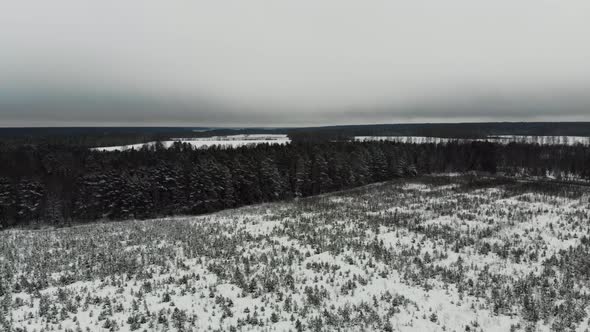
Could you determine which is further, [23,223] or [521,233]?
[23,223]

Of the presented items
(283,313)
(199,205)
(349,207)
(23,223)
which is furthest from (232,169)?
(283,313)

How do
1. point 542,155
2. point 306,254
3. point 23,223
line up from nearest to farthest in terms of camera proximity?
point 306,254
point 23,223
point 542,155

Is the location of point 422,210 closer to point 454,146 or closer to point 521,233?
point 521,233

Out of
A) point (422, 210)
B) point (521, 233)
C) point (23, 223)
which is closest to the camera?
point (521, 233)

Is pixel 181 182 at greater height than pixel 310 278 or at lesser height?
lesser

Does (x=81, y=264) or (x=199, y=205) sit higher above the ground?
(x=81, y=264)

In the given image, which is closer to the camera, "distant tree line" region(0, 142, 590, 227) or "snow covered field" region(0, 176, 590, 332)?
"snow covered field" region(0, 176, 590, 332)

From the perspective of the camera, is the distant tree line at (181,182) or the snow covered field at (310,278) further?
the distant tree line at (181,182)

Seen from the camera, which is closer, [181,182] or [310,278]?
[310,278]
